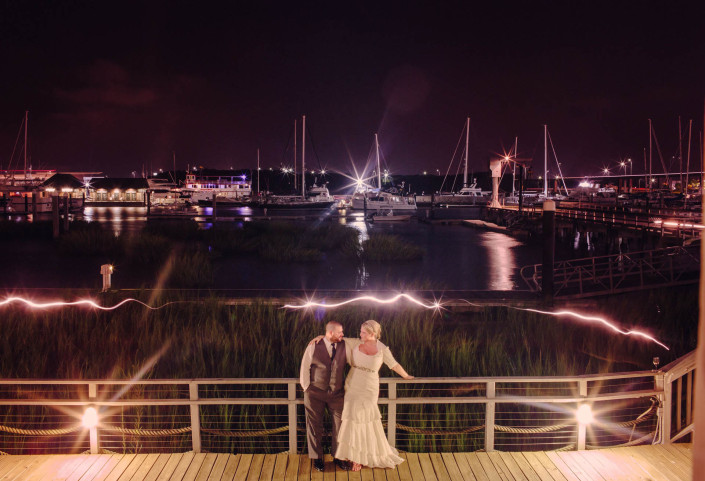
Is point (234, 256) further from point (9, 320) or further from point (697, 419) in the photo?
point (697, 419)

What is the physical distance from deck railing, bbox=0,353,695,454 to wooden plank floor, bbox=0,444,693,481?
0.86 ft

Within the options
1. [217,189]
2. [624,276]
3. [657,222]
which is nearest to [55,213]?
[624,276]

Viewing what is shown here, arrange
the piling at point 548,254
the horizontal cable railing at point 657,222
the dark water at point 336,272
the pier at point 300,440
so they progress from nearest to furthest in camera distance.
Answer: the pier at point 300,440 < the piling at point 548,254 < the dark water at point 336,272 < the horizontal cable railing at point 657,222

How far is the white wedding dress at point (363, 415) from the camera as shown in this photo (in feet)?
19.3

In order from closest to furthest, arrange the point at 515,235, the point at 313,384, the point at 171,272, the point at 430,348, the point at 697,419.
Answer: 1. the point at 697,419
2. the point at 313,384
3. the point at 430,348
4. the point at 171,272
5. the point at 515,235

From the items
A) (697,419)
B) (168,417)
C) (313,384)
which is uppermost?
(697,419)

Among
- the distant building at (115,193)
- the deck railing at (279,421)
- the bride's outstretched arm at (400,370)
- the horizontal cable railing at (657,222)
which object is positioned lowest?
the deck railing at (279,421)

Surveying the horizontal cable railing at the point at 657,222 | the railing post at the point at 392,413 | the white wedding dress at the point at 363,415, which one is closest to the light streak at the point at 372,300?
the railing post at the point at 392,413

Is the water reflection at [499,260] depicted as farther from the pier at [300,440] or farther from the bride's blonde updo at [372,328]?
the bride's blonde updo at [372,328]

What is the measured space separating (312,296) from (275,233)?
772 inches

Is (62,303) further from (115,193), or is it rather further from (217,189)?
(115,193)

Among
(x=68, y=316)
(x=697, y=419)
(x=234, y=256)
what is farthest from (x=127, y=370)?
(x=234, y=256)

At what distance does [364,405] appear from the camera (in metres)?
5.89

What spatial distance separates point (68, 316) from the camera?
13672mm
